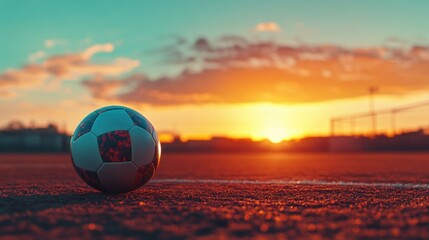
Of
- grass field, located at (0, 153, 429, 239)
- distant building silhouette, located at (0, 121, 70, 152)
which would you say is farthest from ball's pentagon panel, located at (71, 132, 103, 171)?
distant building silhouette, located at (0, 121, 70, 152)

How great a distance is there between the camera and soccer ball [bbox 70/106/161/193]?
573 centimetres

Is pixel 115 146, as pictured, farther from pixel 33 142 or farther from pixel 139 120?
pixel 33 142

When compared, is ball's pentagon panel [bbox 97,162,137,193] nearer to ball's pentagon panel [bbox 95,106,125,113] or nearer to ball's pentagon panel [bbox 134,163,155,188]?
ball's pentagon panel [bbox 134,163,155,188]

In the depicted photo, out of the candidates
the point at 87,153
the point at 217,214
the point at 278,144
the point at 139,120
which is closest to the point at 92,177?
the point at 87,153

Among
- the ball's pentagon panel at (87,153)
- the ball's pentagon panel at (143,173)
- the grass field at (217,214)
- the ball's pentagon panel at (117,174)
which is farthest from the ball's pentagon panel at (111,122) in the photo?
the grass field at (217,214)

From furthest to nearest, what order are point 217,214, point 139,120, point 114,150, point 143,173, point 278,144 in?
point 278,144 → point 139,120 → point 143,173 → point 114,150 → point 217,214

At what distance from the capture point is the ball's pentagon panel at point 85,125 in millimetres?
5961

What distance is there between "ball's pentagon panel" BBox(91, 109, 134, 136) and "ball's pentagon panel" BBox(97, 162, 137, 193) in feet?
1.43

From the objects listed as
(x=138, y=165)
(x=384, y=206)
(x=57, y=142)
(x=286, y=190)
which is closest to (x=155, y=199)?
(x=138, y=165)

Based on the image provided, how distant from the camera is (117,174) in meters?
5.73

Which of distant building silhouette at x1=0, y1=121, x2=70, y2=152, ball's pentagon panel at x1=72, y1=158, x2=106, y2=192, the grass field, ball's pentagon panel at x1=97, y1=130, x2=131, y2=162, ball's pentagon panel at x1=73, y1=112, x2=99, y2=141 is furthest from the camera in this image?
distant building silhouette at x1=0, y1=121, x2=70, y2=152

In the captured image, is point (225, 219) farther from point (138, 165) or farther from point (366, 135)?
point (366, 135)

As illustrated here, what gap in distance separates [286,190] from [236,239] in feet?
11.1

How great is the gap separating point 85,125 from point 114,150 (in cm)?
61
